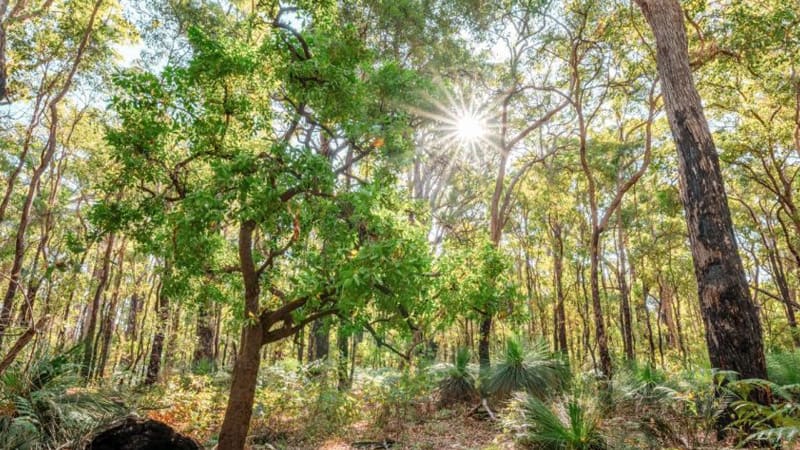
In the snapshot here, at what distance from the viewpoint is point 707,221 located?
17.0 ft

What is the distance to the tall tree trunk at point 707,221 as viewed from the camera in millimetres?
4750

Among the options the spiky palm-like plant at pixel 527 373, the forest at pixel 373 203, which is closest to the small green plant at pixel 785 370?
the forest at pixel 373 203

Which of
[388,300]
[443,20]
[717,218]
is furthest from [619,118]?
[388,300]

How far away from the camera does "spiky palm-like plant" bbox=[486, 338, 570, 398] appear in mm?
8883

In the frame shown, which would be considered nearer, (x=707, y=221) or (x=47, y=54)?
(x=707, y=221)

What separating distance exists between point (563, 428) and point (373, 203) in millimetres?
3609

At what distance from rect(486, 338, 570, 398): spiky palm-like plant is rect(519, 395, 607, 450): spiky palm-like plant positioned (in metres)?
3.27

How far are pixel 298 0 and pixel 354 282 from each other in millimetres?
4339

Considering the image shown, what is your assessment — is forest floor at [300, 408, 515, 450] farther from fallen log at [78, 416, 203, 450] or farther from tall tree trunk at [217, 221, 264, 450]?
fallen log at [78, 416, 203, 450]

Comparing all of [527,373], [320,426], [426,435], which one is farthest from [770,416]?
[320,426]

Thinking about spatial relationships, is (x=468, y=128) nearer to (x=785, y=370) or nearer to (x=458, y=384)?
(x=458, y=384)

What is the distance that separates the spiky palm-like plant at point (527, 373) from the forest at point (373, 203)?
54 millimetres

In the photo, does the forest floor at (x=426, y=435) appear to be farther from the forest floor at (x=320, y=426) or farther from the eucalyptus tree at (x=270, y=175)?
the eucalyptus tree at (x=270, y=175)

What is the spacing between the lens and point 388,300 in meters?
4.21
